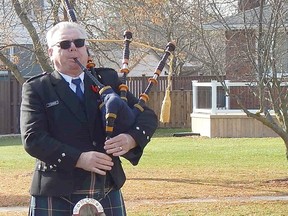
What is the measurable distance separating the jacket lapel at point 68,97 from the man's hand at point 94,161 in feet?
0.80

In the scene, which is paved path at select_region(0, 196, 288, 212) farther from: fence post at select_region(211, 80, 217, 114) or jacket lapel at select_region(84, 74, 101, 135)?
fence post at select_region(211, 80, 217, 114)

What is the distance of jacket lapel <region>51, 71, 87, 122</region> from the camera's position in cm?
434

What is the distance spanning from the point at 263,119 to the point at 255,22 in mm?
1494

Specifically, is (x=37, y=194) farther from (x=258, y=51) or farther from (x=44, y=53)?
(x=44, y=53)

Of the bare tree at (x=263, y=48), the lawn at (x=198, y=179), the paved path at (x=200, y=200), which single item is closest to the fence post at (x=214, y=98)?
the lawn at (x=198, y=179)

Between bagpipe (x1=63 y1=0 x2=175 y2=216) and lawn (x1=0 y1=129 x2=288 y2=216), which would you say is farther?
lawn (x1=0 y1=129 x2=288 y2=216)

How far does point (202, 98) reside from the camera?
24641mm

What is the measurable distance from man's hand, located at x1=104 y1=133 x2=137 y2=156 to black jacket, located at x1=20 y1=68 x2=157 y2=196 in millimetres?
53

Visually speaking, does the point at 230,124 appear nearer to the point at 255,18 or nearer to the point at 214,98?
the point at 214,98

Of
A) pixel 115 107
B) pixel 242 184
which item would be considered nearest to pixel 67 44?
pixel 115 107

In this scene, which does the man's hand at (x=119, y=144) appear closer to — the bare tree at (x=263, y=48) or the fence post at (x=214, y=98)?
the bare tree at (x=263, y=48)

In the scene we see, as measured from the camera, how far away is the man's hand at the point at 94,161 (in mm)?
4168

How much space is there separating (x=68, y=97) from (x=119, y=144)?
428mm

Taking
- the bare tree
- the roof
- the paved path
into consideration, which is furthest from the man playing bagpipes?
the roof
